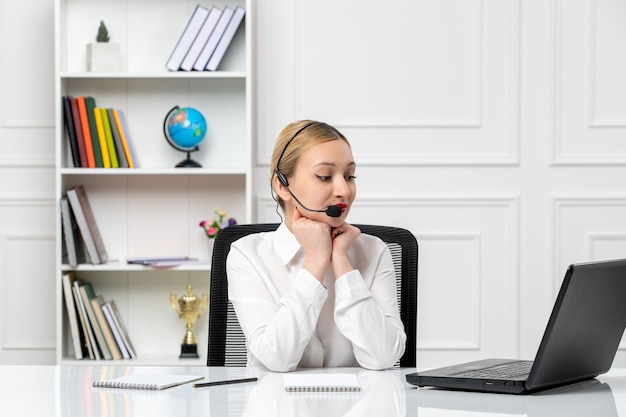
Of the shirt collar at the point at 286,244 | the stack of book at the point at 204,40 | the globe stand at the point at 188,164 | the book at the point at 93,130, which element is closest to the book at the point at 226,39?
the stack of book at the point at 204,40

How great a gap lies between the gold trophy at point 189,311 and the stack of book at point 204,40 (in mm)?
867

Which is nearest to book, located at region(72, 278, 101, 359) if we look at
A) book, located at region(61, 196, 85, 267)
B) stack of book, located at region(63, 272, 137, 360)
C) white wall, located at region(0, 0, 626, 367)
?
stack of book, located at region(63, 272, 137, 360)

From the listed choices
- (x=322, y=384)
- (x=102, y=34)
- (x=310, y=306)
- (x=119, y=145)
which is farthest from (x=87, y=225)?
(x=322, y=384)

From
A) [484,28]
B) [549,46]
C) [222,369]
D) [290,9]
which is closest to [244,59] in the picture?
[290,9]

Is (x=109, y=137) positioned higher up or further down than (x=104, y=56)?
further down

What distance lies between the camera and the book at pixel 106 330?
328cm

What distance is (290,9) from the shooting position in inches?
134

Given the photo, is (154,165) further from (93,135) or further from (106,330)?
(106,330)

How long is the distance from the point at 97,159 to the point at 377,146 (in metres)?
1.09

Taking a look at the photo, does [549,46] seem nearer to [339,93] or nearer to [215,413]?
[339,93]

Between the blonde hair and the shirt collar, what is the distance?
0.12m

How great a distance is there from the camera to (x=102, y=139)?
328 cm

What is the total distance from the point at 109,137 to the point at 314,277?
1.92 metres

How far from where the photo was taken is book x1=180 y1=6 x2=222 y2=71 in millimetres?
3252
